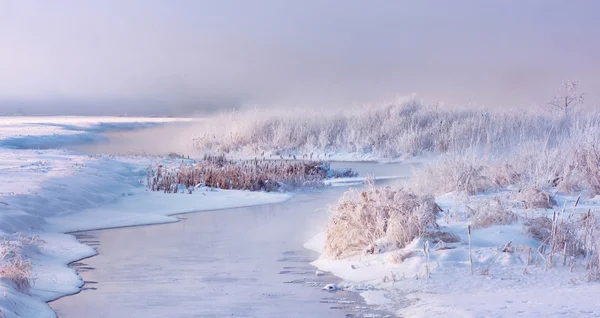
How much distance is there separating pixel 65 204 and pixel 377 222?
26.3 ft

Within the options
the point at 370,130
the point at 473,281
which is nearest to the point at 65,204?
the point at 473,281

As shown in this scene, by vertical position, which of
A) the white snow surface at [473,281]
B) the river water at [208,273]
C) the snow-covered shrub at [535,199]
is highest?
the snow-covered shrub at [535,199]

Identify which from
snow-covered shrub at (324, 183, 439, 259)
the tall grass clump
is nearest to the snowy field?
snow-covered shrub at (324, 183, 439, 259)

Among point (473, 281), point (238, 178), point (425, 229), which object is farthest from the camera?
point (238, 178)

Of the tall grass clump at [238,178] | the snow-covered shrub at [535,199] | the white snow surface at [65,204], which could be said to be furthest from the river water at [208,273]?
the tall grass clump at [238,178]

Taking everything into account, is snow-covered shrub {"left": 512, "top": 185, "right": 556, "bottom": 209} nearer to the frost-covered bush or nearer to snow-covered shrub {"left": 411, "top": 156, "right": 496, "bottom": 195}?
snow-covered shrub {"left": 411, "top": 156, "right": 496, "bottom": 195}

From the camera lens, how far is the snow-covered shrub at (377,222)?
9.98 metres

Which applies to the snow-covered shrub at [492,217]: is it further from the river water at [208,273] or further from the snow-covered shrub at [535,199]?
the river water at [208,273]

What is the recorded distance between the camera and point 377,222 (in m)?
10.4

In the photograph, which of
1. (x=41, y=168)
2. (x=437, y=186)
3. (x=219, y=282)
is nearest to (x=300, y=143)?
(x=41, y=168)

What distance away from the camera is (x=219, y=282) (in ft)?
31.0

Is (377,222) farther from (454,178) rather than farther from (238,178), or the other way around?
(238,178)

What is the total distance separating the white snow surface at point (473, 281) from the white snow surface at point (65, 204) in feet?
12.0

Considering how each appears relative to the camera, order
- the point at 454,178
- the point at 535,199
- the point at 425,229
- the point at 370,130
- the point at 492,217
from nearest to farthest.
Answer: the point at 425,229 → the point at 492,217 → the point at 535,199 → the point at 454,178 → the point at 370,130
